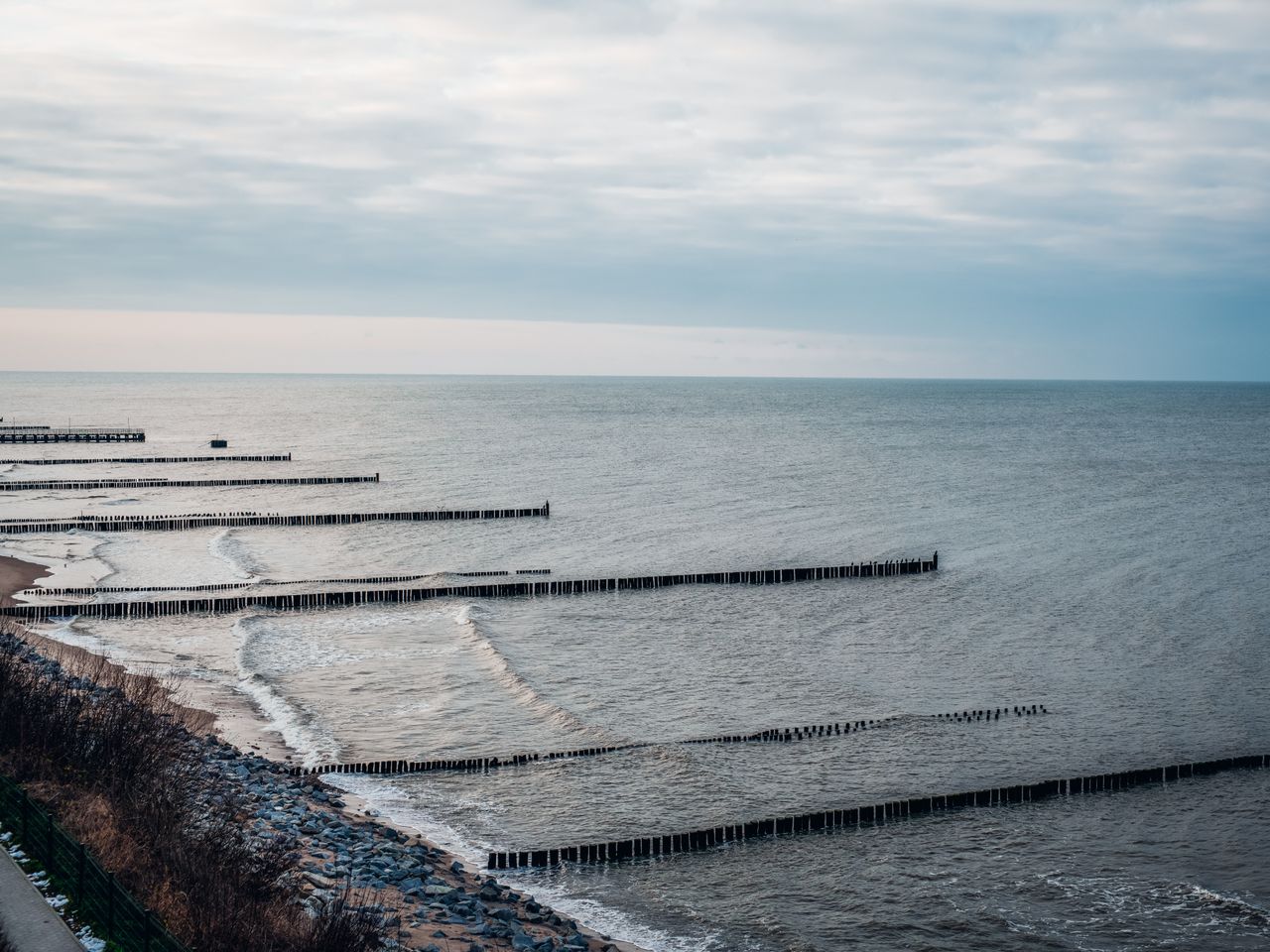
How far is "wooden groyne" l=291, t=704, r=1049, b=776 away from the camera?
112 feet

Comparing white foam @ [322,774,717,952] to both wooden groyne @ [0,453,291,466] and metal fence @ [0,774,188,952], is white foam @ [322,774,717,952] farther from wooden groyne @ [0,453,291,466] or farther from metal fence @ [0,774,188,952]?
wooden groyne @ [0,453,291,466]

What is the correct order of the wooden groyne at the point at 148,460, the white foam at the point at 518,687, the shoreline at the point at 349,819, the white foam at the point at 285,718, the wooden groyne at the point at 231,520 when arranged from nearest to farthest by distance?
the shoreline at the point at 349,819 → the white foam at the point at 285,718 → the white foam at the point at 518,687 → the wooden groyne at the point at 231,520 → the wooden groyne at the point at 148,460

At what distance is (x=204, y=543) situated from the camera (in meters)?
77.8

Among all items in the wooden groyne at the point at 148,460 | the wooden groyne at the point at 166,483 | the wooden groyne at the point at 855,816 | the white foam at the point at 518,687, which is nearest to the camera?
the wooden groyne at the point at 855,816

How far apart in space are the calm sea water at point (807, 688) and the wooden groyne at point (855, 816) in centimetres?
54

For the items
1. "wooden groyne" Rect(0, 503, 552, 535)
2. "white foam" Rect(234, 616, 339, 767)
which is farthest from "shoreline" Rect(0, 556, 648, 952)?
"wooden groyne" Rect(0, 503, 552, 535)

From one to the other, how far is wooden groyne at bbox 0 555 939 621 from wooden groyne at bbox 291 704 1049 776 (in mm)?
25054

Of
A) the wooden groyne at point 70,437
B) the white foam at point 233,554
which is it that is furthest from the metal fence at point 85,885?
the wooden groyne at point 70,437

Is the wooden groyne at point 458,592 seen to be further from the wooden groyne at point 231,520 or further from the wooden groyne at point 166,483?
the wooden groyne at point 166,483

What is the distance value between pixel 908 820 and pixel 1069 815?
4482 millimetres

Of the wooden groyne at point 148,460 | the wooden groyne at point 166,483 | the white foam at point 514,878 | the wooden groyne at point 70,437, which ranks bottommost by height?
Answer: the white foam at point 514,878

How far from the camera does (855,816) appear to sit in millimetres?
31062

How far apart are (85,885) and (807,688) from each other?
29.3 metres

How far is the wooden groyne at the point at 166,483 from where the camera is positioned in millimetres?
107375
